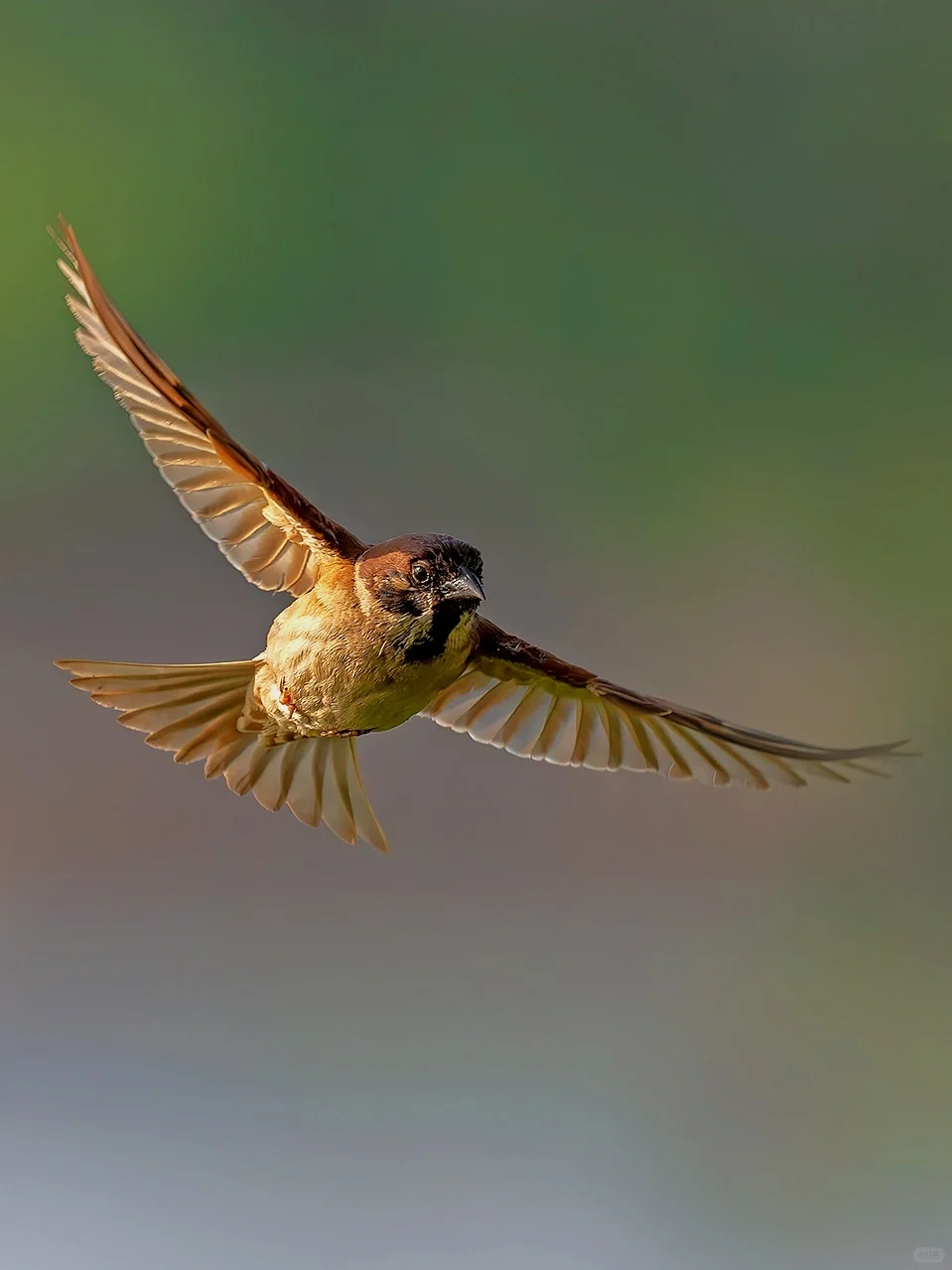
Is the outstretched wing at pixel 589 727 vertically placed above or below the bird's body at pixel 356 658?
above

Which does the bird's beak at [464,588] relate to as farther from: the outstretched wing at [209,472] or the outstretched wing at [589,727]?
the outstretched wing at [589,727]

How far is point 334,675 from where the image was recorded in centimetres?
229

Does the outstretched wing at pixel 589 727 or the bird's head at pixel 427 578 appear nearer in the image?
the bird's head at pixel 427 578

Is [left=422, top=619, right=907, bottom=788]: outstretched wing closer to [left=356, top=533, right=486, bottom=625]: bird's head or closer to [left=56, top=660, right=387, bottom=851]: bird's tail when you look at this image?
[left=56, top=660, right=387, bottom=851]: bird's tail

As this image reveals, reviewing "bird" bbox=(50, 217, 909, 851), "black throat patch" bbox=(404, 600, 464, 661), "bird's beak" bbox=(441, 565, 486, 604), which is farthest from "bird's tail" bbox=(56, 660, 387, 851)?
"bird's beak" bbox=(441, 565, 486, 604)

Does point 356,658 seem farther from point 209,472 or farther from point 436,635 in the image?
point 209,472

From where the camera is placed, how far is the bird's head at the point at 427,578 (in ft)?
7.26

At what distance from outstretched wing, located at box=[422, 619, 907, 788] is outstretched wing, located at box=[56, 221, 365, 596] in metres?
0.38

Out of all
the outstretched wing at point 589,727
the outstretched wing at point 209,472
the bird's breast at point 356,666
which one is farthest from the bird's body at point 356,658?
the outstretched wing at point 589,727

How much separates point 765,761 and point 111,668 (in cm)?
119

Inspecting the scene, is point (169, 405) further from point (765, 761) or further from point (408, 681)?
point (765, 761)

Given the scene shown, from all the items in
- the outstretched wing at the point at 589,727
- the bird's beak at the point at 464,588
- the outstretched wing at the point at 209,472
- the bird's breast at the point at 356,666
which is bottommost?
the bird's breast at the point at 356,666

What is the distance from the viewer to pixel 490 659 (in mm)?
2645

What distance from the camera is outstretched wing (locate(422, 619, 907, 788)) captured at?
2701 millimetres
